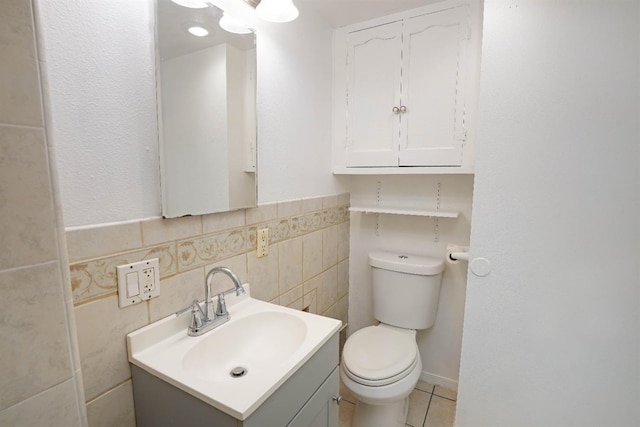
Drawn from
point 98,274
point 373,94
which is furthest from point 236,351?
point 373,94

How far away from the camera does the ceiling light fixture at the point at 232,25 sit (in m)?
1.05

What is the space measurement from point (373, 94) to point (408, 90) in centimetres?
20

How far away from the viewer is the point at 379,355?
147cm

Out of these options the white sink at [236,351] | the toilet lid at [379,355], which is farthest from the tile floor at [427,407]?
the white sink at [236,351]

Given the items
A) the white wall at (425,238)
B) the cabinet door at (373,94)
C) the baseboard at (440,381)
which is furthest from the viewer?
the baseboard at (440,381)

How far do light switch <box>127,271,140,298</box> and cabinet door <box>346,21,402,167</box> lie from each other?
1291 mm

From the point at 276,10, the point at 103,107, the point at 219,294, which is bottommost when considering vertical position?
the point at 219,294

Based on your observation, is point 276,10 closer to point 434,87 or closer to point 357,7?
point 357,7

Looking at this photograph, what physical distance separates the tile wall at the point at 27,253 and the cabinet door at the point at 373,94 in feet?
4.85

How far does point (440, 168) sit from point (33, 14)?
154cm

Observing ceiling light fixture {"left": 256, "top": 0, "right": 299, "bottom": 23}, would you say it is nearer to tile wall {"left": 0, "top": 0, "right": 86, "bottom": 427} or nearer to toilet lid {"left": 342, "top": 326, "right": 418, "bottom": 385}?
tile wall {"left": 0, "top": 0, "right": 86, "bottom": 427}

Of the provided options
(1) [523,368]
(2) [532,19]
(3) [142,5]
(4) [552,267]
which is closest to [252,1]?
(3) [142,5]

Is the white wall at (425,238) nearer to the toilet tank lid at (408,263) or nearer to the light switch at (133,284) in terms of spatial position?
the toilet tank lid at (408,263)

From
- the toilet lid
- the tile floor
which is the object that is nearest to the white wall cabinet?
the toilet lid
